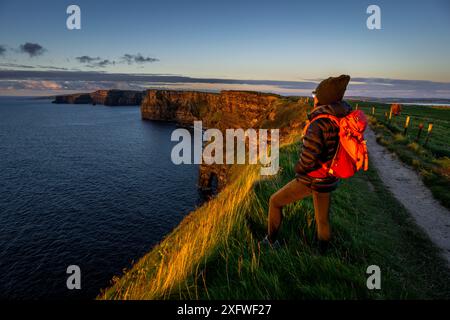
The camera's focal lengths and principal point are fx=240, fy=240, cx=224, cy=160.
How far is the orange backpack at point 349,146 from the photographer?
131 inches

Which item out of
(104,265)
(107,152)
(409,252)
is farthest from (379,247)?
(107,152)

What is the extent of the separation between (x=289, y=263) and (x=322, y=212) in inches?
37.6

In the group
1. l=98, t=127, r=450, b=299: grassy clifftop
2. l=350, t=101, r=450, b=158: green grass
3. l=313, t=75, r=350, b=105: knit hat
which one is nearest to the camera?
→ l=98, t=127, r=450, b=299: grassy clifftop

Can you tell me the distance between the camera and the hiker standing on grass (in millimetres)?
3424

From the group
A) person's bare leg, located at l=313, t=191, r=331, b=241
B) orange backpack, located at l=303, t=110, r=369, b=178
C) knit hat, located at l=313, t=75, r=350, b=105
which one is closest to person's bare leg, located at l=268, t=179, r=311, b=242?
person's bare leg, located at l=313, t=191, r=331, b=241

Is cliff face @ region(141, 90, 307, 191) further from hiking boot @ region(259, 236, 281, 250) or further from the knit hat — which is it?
hiking boot @ region(259, 236, 281, 250)

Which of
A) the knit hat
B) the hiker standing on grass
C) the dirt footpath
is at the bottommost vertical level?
the dirt footpath

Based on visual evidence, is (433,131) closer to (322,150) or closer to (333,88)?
(333,88)

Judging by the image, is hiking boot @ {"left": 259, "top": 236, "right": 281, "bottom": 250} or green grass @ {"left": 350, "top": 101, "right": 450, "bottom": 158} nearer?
hiking boot @ {"left": 259, "top": 236, "right": 281, "bottom": 250}

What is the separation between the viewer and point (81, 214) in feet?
124

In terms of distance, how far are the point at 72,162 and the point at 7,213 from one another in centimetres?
3015

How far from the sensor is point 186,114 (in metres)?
195

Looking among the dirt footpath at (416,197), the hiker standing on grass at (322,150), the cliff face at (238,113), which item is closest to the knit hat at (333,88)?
the hiker standing on grass at (322,150)
